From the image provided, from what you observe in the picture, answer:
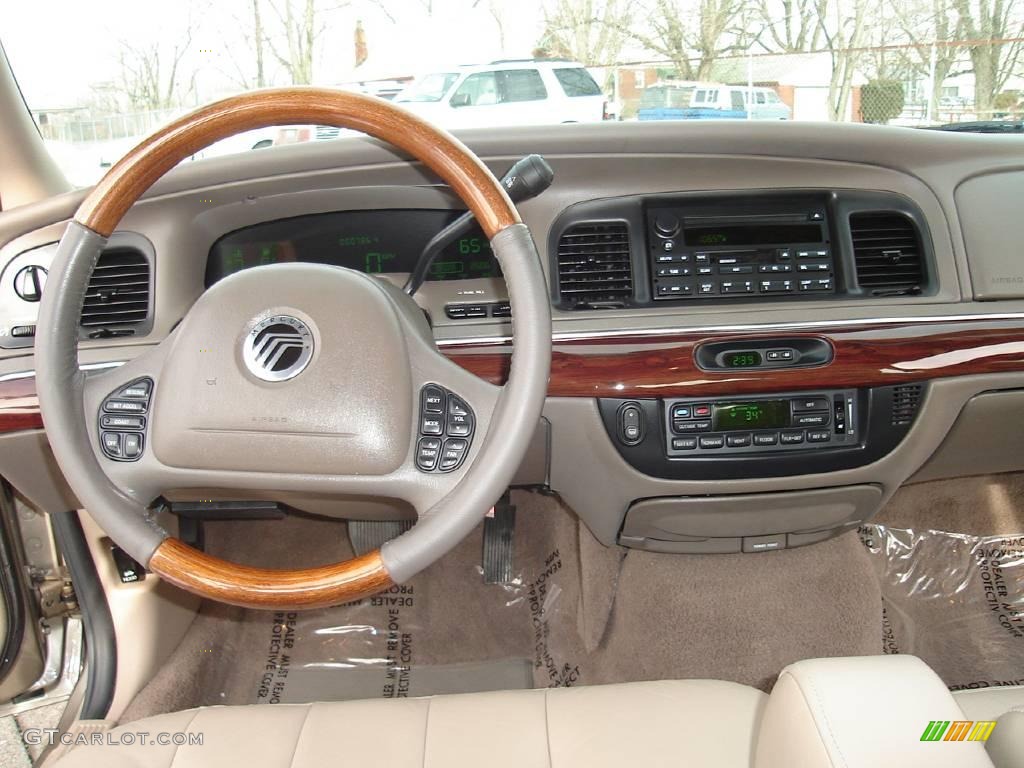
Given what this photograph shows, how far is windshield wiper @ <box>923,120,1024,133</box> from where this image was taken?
173 centimetres

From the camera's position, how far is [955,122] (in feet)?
5.72

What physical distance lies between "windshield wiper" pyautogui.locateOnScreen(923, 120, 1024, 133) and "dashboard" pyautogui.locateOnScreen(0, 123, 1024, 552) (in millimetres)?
59

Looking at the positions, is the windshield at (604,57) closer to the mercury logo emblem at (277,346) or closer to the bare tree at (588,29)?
the bare tree at (588,29)

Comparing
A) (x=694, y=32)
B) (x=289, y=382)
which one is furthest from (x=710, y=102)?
(x=289, y=382)

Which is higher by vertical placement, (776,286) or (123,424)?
(776,286)

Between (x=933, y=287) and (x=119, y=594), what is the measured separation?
5.90 ft

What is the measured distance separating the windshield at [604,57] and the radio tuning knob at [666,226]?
20cm

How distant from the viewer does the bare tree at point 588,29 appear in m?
1.67

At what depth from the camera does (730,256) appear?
1.61m

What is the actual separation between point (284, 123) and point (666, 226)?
76 centimetres

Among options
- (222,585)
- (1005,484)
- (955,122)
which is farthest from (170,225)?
(1005,484)

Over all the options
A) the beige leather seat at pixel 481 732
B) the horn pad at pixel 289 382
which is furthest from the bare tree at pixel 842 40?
the beige leather seat at pixel 481 732

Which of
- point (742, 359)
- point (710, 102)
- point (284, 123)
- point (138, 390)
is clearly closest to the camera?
point (284, 123)

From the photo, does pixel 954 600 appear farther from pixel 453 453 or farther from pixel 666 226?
pixel 453 453
